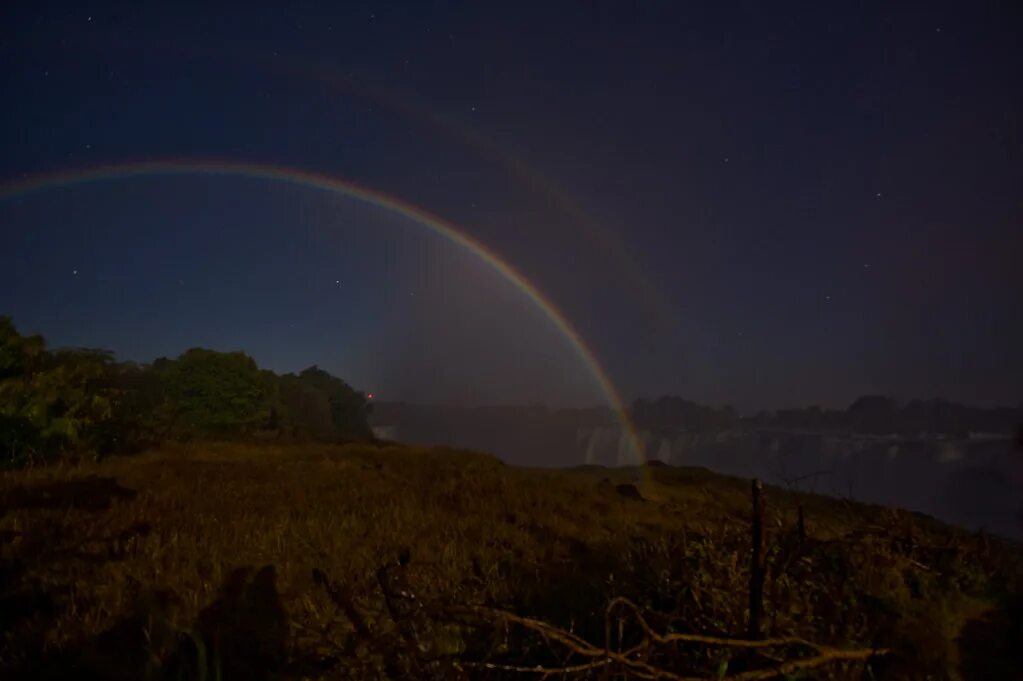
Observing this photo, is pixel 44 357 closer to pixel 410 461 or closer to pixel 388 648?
pixel 410 461

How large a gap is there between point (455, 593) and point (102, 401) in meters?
12.9

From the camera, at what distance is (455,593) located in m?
4.57

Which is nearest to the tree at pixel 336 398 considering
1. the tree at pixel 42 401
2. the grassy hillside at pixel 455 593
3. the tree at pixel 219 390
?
the tree at pixel 219 390

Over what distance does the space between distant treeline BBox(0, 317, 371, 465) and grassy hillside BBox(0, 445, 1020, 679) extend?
346 centimetres

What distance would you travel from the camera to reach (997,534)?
5668 mm

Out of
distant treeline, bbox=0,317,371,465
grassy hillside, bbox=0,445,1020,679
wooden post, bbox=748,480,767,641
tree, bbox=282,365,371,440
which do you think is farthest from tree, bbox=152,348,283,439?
wooden post, bbox=748,480,767,641

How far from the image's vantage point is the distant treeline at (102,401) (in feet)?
37.2

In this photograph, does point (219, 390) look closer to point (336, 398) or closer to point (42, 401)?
point (42, 401)

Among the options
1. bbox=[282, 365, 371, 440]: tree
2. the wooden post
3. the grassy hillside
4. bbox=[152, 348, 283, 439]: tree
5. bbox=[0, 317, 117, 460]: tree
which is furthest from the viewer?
bbox=[282, 365, 371, 440]: tree

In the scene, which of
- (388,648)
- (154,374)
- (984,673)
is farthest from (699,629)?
(154,374)

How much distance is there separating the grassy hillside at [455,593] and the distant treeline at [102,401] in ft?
11.4

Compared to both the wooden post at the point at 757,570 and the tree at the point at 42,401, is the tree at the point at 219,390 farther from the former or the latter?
the wooden post at the point at 757,570

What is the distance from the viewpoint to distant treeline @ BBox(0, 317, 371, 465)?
11336 millimetres

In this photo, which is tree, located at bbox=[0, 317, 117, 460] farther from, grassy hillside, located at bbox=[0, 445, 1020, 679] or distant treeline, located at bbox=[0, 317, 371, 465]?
grassy hillside, located at bbox=[0, 445, 1020, 679]
